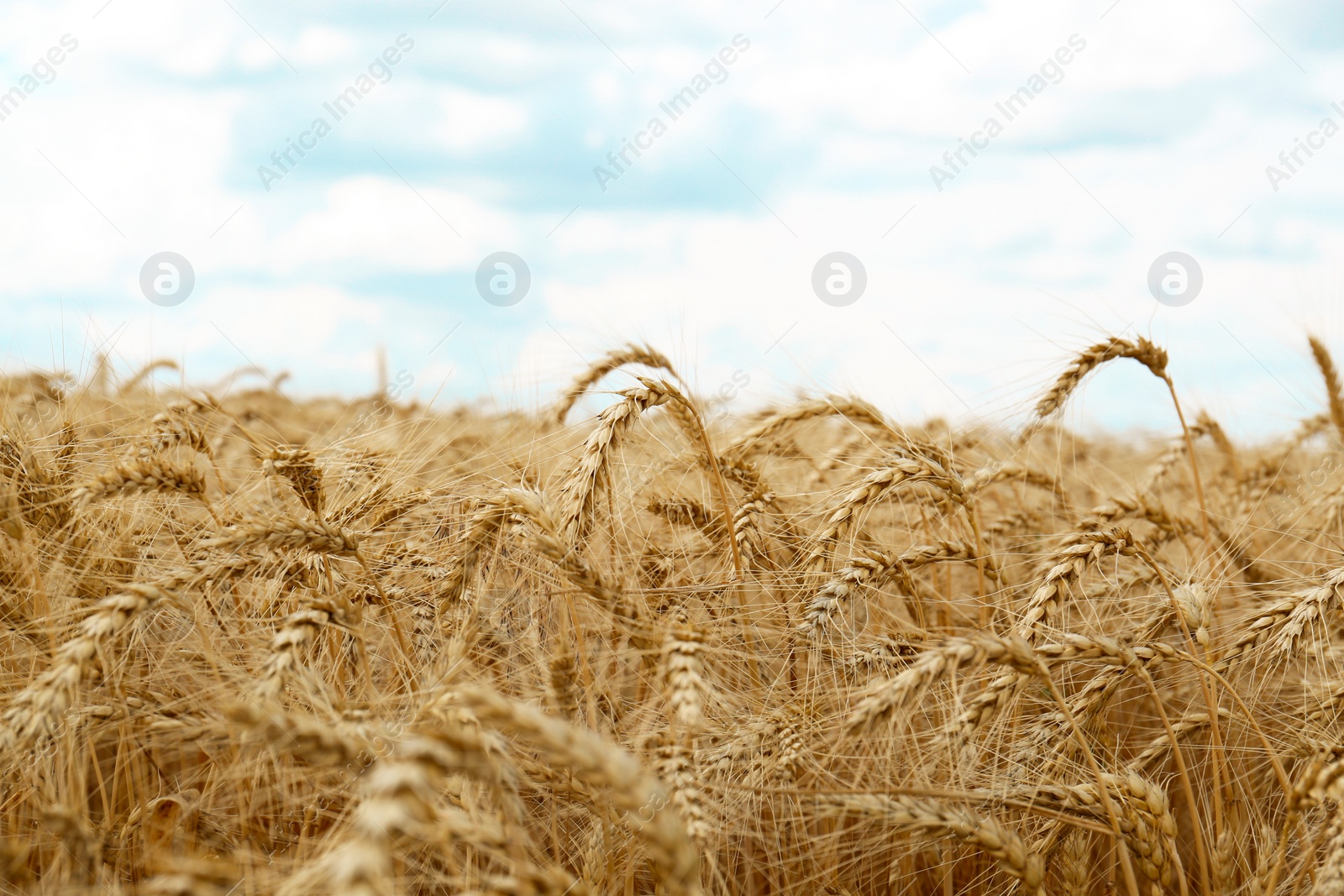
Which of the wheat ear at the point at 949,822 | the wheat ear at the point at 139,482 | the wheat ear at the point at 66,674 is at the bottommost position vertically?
the wheat ear at the point at 949,822

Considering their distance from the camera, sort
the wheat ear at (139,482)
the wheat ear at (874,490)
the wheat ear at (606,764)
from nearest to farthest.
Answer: the wheat ear at (606,764)
the wheat ear at (139,482)
the wheat ear at (874,490)

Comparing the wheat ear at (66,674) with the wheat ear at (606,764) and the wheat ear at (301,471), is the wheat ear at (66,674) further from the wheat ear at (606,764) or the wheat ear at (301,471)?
the wheat ear at (606,764)

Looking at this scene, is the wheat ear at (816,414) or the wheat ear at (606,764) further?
the wheat ear at (816,414)

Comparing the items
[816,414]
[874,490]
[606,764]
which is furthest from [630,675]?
[606,764]

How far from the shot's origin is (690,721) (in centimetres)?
140

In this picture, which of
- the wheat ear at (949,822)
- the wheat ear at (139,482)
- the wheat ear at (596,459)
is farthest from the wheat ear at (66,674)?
the wheat ear at (949,822)

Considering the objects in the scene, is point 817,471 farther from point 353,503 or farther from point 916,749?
point 353,503

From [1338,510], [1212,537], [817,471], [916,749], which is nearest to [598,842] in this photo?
[916,749]

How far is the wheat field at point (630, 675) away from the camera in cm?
159

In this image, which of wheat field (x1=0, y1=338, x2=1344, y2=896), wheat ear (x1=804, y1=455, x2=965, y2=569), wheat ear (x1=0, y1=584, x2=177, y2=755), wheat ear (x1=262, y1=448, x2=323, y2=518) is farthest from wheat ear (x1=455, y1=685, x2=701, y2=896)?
wheat ear (x1=262, y1=448, x2=323, y2=518)

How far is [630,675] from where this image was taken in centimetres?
241

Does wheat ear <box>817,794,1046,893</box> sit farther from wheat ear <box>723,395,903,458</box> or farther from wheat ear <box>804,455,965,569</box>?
wheat ear <box>723,395,903,458</box>

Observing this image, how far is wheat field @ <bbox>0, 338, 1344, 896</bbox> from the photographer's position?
5.21ft

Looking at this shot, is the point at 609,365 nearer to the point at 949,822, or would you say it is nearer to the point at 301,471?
the point at 301,471
